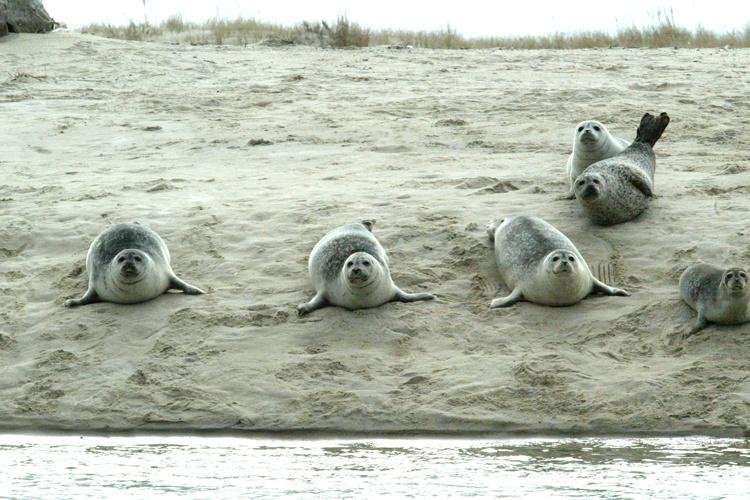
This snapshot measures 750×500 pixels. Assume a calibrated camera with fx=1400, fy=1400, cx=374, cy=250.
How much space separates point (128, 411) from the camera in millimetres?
6117

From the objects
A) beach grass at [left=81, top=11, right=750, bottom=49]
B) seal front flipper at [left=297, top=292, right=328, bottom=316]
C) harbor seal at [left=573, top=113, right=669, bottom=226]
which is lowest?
seal front flipper at [left=297, top=292, right=328, bottom=316]

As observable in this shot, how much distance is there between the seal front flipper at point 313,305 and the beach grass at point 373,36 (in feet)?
24.7

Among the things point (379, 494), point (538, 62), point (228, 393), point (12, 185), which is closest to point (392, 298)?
point (228, 393)

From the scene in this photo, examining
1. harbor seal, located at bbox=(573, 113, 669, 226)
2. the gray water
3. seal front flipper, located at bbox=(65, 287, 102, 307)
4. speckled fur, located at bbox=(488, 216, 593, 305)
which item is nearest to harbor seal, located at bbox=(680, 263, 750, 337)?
speckled fur, located at bbox=(488, 216, 593, 305)

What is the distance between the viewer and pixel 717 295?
21.0 feet

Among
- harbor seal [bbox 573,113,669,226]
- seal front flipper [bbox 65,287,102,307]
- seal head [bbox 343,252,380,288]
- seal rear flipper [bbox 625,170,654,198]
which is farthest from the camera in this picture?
seal rear flipper [bbox 625,170,654,198]

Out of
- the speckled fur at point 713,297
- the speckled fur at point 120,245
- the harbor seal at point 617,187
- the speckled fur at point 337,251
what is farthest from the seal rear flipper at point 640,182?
the speckled fur at point 120,245

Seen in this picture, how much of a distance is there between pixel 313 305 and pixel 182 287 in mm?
754

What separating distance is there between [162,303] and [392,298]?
118cm

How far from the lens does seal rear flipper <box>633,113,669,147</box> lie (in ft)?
27.5

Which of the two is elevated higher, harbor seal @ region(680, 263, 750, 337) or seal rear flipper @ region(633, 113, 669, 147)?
seal rear flipper @ region(633, 113, 669, 147)

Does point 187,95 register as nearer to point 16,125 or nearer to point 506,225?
point 16,125

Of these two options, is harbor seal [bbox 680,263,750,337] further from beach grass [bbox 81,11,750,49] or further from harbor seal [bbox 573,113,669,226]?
beach grass [bbox 81,11,750,49]

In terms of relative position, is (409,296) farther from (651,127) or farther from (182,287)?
(651,127)
